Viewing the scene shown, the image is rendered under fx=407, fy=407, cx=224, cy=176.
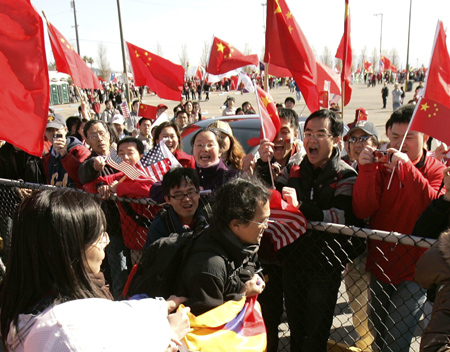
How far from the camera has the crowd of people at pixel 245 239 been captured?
4.94 feet

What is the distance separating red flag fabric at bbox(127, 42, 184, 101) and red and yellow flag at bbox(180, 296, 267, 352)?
5.13 m

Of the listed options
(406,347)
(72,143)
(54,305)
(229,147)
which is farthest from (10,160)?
(406,347)

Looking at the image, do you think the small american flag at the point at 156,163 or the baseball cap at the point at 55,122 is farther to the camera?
the baseball cap at the point at 55,122

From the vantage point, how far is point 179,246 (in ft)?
7.29

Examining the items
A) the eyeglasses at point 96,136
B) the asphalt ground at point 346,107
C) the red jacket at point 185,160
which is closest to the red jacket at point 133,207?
the red jacket at point 185,160

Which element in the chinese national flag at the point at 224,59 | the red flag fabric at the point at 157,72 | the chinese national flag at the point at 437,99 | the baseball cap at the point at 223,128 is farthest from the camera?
the chinese national flag at the point at 224,59

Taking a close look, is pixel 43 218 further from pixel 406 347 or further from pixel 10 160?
pixel 10 160

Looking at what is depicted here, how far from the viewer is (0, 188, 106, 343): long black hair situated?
150 centimetres

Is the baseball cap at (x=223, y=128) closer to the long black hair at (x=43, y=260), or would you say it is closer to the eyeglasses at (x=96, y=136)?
the eyeglasses at (x=96, y=136)

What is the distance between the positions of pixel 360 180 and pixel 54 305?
2.01 metres

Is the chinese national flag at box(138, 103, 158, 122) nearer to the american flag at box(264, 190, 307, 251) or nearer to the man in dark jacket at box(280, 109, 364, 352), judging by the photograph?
the man in dark jacket at box(280, 109, 364, 352)

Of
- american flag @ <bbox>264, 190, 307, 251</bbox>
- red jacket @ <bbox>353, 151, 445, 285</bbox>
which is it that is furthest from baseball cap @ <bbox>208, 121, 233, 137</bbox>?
red jacket @ <bbox>353, 151, 445, 285</bbox>

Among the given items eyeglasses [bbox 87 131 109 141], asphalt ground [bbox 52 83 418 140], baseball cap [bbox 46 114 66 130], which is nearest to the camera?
eyeglasses [bbox 87 131 109 141]

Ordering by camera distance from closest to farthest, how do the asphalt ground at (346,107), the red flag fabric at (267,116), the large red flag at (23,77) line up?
the large red flag at (23,77) → the red flag fabric at (267,116) → the asphalt ground at (346,107)
